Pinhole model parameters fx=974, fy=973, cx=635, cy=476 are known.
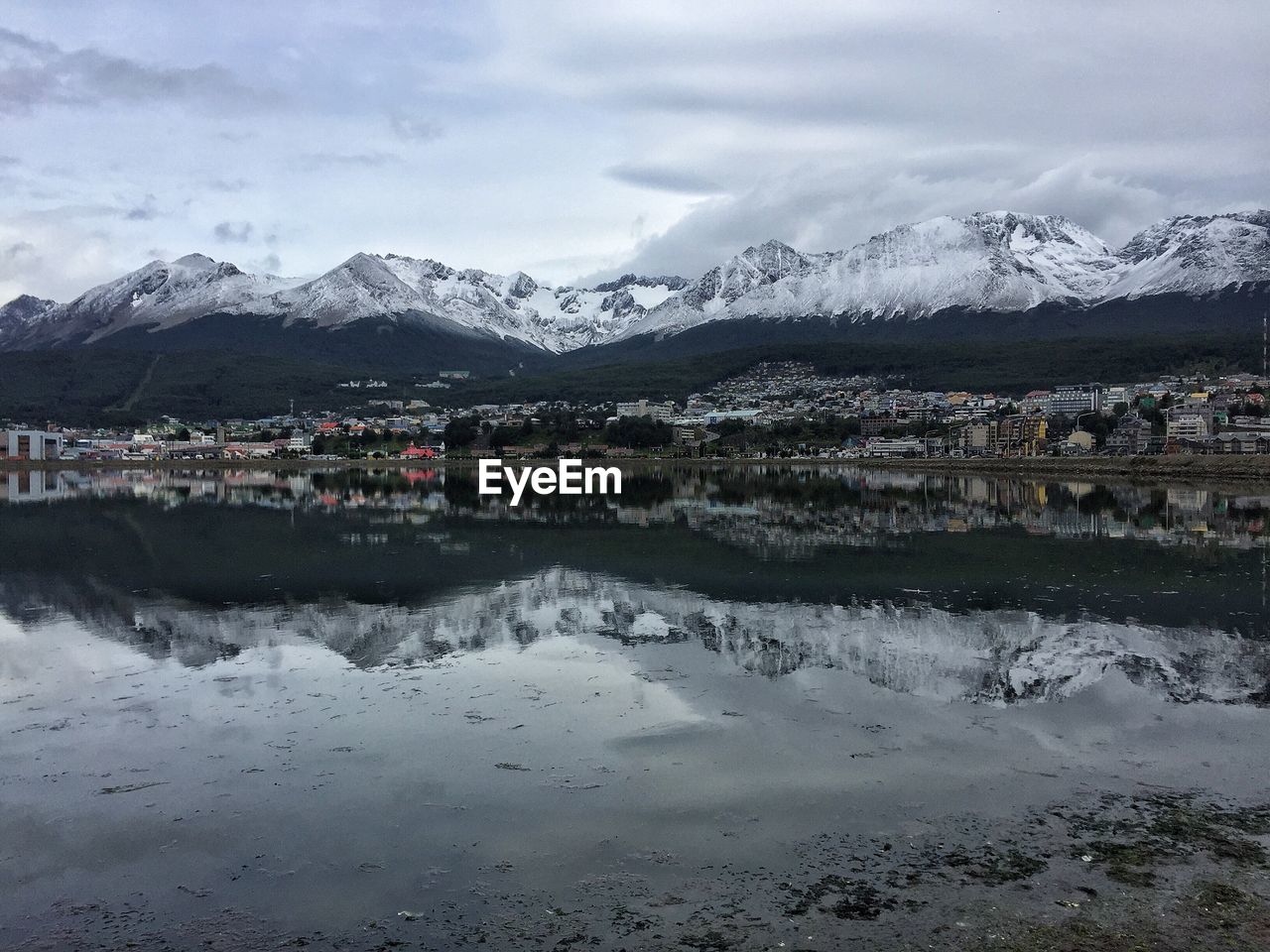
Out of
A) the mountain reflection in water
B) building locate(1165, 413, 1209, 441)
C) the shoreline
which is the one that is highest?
building locate(1165, 413, 1209, 441)

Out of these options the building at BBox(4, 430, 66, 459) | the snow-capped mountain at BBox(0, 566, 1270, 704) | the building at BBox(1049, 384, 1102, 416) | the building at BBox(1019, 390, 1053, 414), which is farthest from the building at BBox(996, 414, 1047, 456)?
the building at BBox(4, 430, 66, 459)

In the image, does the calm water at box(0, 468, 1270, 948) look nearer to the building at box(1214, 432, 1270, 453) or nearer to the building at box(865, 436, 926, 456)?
the building at box(1214, 432, 1270, 453)

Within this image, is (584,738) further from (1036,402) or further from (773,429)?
(1036,402)

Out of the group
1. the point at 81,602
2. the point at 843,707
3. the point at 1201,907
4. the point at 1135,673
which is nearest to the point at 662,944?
the point at 1201,907

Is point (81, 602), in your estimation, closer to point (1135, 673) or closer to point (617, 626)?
point (617, 626)

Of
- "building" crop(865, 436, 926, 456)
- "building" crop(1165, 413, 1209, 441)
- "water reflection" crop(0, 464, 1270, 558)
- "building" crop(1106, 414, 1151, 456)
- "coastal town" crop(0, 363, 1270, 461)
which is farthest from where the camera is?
"building" crop(865, 436, 926, 456)

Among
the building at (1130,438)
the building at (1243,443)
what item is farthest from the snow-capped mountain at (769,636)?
the building at (1130,438)

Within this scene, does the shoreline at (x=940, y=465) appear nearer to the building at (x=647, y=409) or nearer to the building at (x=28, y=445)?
the building at (x=28, y=445)
